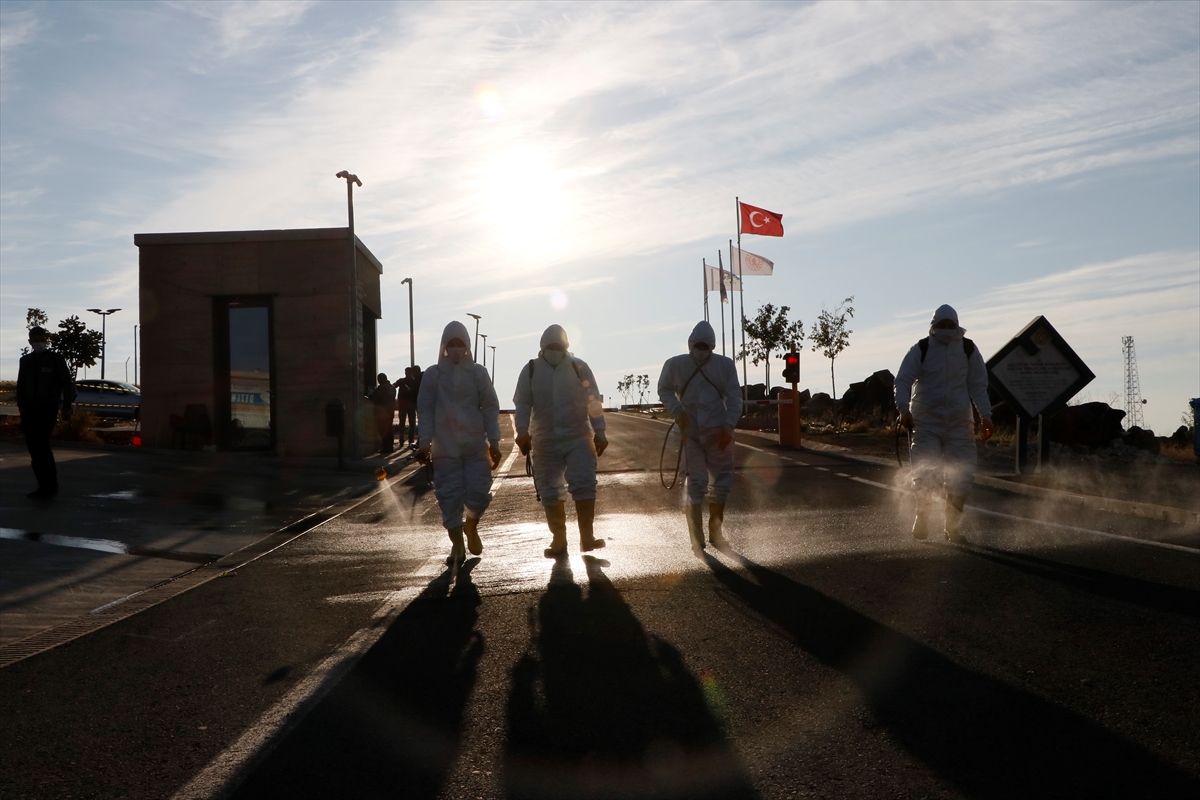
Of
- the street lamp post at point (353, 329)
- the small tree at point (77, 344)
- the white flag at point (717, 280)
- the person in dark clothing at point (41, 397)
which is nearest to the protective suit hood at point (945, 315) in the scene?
the person in dark clothing at point (41, 397)

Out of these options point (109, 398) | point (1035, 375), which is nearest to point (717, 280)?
point (109, 398)

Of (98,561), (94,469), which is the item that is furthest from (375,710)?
(94,469)

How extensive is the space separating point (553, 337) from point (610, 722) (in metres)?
5.35

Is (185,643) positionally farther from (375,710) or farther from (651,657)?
(651,657)

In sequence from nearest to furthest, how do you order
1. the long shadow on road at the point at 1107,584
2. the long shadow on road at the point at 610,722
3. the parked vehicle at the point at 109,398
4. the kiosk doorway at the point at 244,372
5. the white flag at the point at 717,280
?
the long shadow on road at the point at 610,722, the long shadow on road at the point at 1107,584, the kiosk doorway at the point at 244,372, the parked vehicle at the point at 109,398, the white flag at the point at 717,280

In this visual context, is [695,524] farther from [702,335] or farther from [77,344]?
[77,344]

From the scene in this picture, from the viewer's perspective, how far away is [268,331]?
2555 centimetres

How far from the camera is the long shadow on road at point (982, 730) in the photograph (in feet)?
11.6

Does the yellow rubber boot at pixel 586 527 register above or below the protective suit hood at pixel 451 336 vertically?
below

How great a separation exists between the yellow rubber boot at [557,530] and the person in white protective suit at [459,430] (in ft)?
1.70

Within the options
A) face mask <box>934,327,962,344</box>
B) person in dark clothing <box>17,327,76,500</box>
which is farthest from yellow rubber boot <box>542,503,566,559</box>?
person in dark clothing <box>17,327,76,500</box>

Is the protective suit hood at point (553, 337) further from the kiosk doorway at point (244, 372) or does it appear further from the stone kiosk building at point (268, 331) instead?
the kiosk doorway at point (244, 372)

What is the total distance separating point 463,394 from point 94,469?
9760 mm

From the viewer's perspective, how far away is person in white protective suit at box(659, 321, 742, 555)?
916cm
